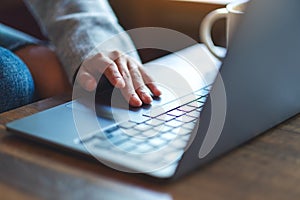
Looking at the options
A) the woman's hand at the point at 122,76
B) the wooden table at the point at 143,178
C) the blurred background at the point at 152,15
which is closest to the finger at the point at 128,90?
the woman's hand at the point at 122,76

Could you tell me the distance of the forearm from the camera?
2.62ft

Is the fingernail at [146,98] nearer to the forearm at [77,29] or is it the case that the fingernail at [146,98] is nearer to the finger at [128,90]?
the finger at [128,90]

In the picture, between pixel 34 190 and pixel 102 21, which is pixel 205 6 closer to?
pixel 102 21

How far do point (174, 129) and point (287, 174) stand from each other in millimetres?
137

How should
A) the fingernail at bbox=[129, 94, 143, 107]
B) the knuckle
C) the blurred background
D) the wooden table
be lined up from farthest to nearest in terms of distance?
1. the blurred background
2. the knuckle
3. the fingernail at bbox=[129, 94, 143, 107]
4. the wooden table

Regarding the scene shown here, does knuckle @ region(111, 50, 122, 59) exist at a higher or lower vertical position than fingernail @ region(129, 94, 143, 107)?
higher

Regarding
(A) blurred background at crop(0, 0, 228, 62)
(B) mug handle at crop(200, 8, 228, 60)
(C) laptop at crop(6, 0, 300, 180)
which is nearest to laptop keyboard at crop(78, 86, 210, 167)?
(C) laptop at crop(6, 0, 300, 180)

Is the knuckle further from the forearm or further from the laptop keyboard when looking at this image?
the laptop keyboard

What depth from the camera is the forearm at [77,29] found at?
799 mm

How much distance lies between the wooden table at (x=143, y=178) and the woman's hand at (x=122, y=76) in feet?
0.56

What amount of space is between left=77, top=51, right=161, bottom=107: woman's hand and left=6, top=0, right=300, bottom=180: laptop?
0.07ft

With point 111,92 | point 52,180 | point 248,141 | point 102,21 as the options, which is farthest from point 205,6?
point 52,180

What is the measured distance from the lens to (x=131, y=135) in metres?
0.53

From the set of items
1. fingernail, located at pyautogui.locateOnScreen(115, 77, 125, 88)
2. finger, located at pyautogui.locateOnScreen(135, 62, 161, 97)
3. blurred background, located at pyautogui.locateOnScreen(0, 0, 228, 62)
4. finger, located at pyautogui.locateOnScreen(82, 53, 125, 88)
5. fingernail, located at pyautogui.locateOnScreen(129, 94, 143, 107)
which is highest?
finger, located at pyautogui.locateOnScreen(82, 53, 125, 88)
